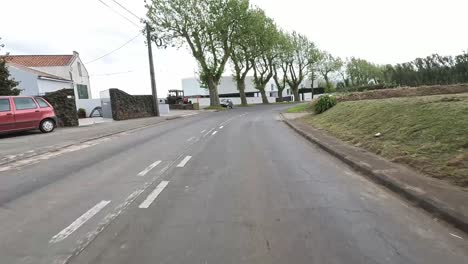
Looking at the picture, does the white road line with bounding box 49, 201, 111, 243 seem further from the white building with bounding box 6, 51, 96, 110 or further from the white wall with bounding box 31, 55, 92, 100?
the white wall with bounding box 31, 55, 92, 100

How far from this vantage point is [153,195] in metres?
5.99

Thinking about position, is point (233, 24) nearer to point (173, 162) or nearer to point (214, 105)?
point (214, 105)

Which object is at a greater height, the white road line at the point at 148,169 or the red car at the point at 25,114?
the red car at the point at 25,114

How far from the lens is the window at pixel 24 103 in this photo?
57.4 ft

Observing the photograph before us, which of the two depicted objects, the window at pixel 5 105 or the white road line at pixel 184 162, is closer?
the white road line at pixel 184 162

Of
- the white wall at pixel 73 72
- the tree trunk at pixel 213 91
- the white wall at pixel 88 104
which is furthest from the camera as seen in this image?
the tree trunk at pixel 213 91

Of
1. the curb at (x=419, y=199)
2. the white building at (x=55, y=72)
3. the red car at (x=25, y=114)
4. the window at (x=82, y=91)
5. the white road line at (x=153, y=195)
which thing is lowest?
the curb at (x=419, y=199)

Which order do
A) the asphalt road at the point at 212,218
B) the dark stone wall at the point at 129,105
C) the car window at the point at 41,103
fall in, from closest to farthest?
the asphalt road at the point at 212,218 → the car window at the point at 41,103 → the dark stone wall at the point at 129,105

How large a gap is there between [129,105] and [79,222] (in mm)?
27713

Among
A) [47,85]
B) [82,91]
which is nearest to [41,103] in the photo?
[47,85]

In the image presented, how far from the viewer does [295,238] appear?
4.09 m

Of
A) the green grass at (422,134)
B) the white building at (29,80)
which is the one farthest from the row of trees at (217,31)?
the green grass at (422,134)

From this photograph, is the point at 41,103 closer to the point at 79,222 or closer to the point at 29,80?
the point at 29,80

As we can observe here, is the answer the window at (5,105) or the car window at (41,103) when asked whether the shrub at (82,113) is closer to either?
the car window at (41,103)
